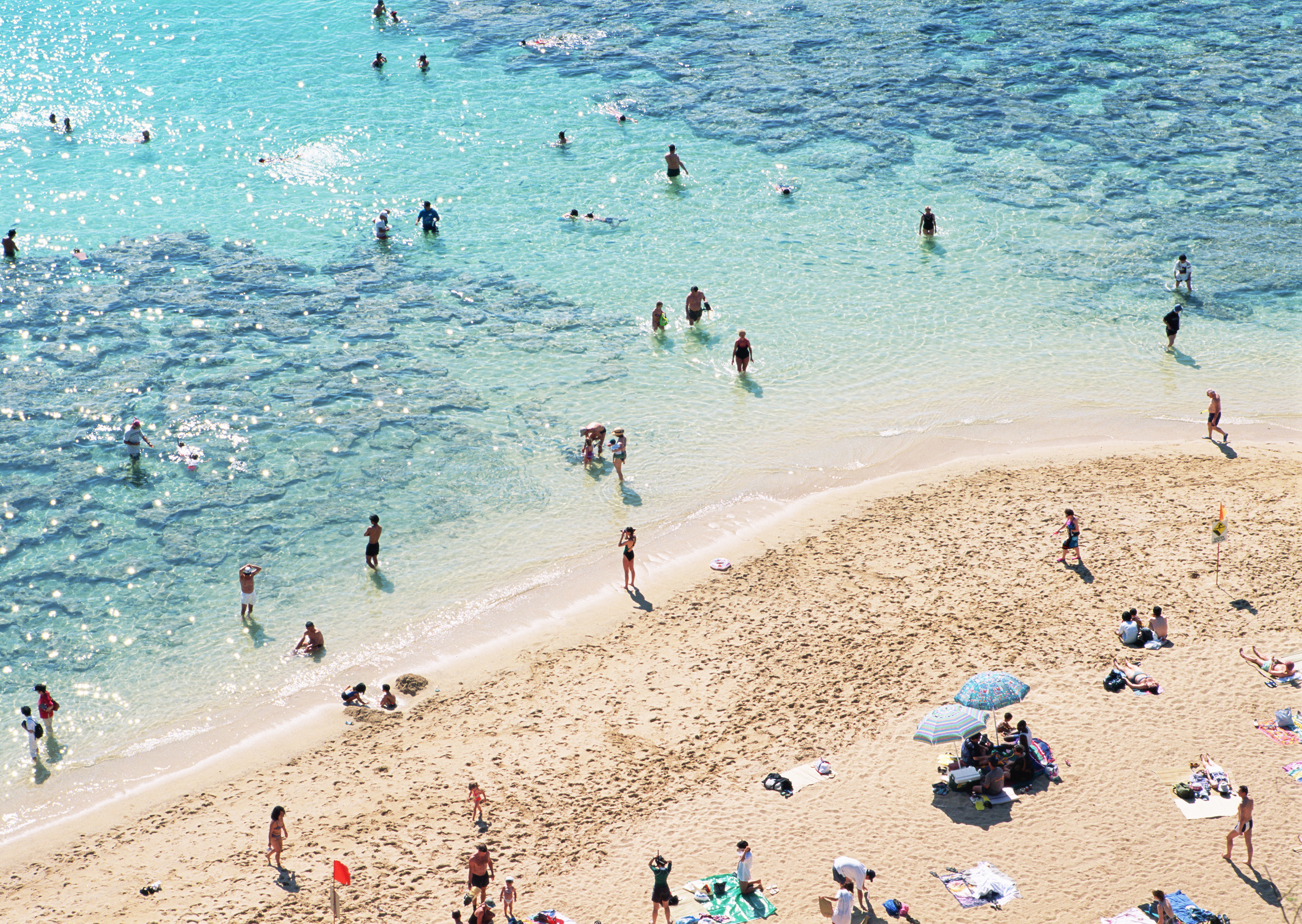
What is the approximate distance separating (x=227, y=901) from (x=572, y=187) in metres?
24.5

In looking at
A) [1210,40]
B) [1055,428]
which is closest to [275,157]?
[1055,428]

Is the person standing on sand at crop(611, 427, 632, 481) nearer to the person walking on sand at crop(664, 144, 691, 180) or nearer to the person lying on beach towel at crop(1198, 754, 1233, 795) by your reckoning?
the person lying on beach towel at crop(1198, 754, 1233, 795)

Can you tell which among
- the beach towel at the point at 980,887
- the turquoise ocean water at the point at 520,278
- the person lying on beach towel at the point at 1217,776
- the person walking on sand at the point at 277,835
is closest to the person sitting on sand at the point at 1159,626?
the person lying on beach towel at the point at 1217,776

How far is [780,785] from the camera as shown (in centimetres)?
1591

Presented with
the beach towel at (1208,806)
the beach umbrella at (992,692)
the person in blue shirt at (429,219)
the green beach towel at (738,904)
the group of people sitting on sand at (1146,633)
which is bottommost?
the green beach towel at (738,904)

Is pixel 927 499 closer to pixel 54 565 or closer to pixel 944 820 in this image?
pixel 944 820

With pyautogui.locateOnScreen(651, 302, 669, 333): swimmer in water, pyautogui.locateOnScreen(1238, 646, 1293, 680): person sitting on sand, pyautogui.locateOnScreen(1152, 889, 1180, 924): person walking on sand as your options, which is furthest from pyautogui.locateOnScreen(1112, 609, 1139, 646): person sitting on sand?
pyautogui.locateOnScreen(651, 302, 669, 333): swimmer in water

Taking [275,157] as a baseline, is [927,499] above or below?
below

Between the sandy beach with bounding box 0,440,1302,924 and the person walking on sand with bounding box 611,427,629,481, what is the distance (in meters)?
3.32

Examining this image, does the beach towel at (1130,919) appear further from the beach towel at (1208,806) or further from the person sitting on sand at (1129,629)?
the person sitting on sand at (1129,629)

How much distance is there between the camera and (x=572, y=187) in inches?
1363

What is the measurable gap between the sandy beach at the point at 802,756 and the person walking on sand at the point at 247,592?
130 inches

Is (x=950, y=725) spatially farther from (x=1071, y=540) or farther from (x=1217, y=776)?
(x=1071, y=540)

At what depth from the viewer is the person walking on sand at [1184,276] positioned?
2891 centimetres
